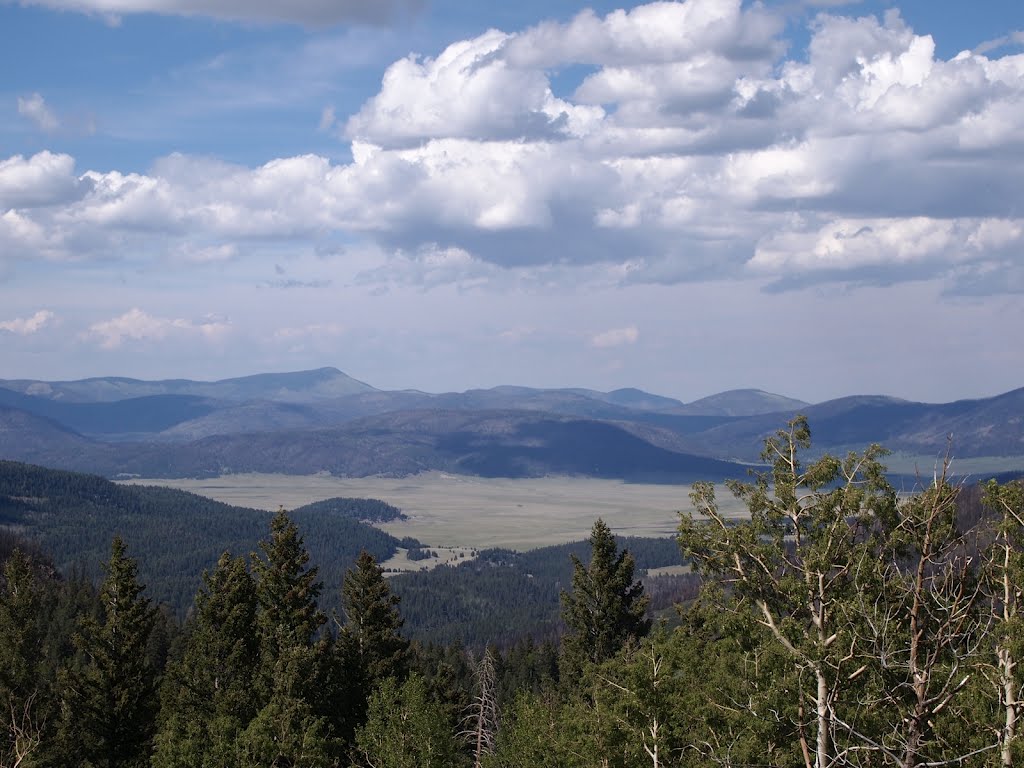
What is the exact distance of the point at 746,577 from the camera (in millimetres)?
25156

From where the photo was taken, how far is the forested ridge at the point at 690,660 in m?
23.5

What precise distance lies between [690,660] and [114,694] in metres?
28.2

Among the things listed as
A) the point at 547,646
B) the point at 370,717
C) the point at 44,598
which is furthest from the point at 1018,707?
the point at 44,598

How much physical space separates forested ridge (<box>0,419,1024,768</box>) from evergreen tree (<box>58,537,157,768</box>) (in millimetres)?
97

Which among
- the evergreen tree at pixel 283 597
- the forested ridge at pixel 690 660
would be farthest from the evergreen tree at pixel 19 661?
the evergreen tree at pixel 283 597

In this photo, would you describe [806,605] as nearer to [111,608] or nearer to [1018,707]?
[1018,707]

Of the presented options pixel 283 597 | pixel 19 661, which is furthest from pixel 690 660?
pixel 19 661

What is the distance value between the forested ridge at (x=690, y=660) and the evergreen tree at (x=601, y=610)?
4.6 inches

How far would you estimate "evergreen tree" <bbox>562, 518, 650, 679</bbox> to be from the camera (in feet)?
183

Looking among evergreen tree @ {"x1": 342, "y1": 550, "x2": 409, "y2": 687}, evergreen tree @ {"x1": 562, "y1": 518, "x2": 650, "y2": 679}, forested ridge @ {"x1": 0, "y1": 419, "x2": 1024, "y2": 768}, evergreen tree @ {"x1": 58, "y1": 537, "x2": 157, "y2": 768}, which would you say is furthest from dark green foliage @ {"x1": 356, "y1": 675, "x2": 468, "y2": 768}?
evergreen tree @ {"x1": 58, "y1": 537, "x2": 157, "y2": 768}

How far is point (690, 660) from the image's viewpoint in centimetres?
3744

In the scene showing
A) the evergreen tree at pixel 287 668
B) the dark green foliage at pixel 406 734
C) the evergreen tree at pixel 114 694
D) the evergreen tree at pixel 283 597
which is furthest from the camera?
the evergreen tree at pixel 114 694

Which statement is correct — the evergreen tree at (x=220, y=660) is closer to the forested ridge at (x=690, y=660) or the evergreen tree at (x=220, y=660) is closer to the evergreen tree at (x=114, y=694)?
the forested ridge at (x=690, y=660)

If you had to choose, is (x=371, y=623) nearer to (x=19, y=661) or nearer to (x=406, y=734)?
(x=406, y=734)
